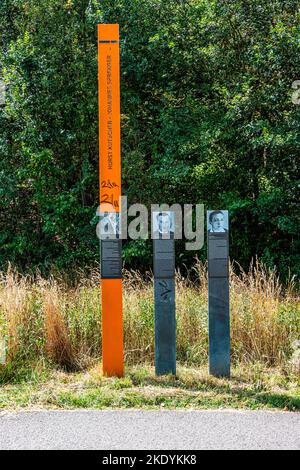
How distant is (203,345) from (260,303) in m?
0.81

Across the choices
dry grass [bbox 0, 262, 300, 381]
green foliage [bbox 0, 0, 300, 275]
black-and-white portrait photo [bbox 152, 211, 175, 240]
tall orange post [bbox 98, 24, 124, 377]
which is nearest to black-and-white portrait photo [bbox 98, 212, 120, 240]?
tall orange post [bbox 98, 24, 124, 377]

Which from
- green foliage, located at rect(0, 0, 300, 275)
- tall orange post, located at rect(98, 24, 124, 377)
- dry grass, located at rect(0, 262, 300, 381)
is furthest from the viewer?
green foliage, located at rect(0, 0, 300, 275)

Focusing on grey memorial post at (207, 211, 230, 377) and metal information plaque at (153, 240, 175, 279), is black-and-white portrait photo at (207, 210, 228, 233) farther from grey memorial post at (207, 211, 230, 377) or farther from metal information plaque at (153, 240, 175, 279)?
metal information plaque at (153, 240, 175, 279)

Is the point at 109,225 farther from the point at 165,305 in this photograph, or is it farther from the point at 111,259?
the point at 165,305

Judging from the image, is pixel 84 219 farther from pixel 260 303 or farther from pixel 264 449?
pixel 264 449

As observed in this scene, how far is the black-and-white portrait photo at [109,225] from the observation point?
6.32m

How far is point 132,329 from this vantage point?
7.39m

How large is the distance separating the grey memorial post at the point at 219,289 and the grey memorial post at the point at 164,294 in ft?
1.22

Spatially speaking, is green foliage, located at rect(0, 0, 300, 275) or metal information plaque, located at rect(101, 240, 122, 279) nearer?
metal information plaque, located at rect(101, 240, 122, 279)

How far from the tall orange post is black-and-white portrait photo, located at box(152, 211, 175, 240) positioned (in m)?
0.38

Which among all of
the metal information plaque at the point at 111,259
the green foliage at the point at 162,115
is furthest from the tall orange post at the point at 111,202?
the green foliage at the point at 162,115

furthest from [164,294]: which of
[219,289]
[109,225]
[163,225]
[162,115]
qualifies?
[162,115]

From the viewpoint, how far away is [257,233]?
12.3 metres

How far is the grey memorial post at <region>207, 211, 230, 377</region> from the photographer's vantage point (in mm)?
6297
